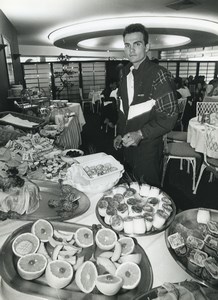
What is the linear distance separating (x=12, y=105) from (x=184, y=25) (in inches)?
198

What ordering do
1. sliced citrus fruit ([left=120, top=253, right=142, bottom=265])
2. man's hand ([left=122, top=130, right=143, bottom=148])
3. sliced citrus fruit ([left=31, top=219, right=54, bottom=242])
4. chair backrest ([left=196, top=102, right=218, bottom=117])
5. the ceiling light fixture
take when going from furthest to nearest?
the ceiling light fixture
chair backrest ([left=196, top=102, right=218, bottom=117])
man's hand ([left=122, top=130, right=143, bottom=148])
sliced citrus fruit ([left=31, top=219, right=54, bottom=242])
sliced citrus fruit ([left=120, top=253, right=142, bottom=265])

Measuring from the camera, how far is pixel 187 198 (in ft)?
8.85

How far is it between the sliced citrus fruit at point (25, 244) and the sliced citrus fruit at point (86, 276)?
0.18m

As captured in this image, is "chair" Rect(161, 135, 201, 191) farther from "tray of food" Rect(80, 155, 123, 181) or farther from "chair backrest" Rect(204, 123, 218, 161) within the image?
"tray of food" Rect(80, 155, 123, 181)

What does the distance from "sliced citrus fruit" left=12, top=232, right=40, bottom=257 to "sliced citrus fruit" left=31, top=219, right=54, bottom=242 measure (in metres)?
0.02

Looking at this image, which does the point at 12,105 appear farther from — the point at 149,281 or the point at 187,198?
the point at 149,281

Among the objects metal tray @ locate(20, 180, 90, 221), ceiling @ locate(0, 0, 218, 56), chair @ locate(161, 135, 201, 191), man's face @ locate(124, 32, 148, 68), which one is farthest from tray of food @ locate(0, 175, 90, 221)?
ceiling @ locate(0, 0, 218, 56)

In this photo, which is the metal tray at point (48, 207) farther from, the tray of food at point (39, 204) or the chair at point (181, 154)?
the chair at point (181, 154)

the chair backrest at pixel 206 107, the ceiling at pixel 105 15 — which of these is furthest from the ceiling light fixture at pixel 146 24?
the chair backrest at pixel 206 107

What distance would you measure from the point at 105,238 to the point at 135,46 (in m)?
1.15

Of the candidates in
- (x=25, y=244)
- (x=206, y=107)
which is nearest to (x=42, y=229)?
(x=25, y=244)

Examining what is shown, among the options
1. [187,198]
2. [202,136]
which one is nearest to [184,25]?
[202,136]

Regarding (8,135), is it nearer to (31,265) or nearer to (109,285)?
(31,265)

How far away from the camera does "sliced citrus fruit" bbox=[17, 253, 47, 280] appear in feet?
2.18
